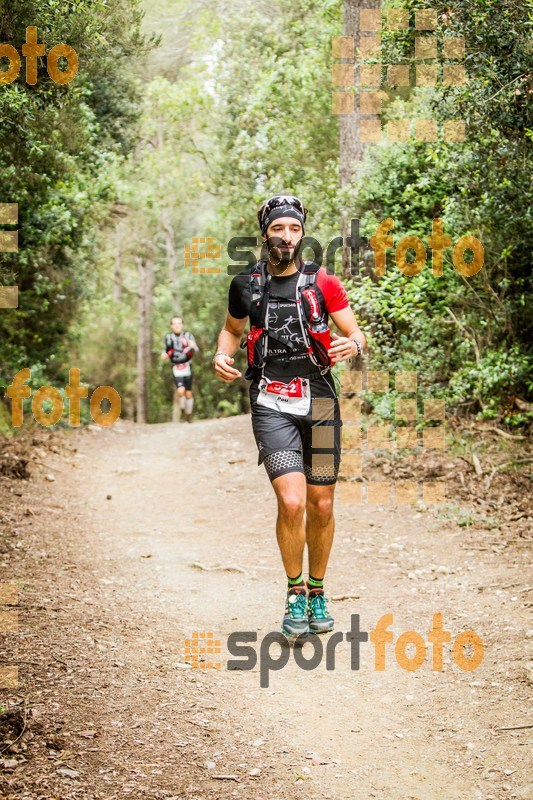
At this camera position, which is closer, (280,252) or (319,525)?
(280,252)

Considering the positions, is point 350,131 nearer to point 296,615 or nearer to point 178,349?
point 178,349

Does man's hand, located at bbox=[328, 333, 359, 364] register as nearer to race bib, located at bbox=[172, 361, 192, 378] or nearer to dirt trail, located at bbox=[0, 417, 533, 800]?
dirt trail, located at bbox=[0, 417, 533, 800]

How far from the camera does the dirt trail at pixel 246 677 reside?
3.19 meters

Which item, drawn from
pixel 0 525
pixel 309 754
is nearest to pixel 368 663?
pixel 309 754

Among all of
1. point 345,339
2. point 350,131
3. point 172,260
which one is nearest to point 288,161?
point 350,131

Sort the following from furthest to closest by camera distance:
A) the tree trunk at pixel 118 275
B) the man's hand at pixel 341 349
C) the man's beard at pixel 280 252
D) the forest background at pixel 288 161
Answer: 1. the tree trunk at pixel 118 275
2. the forest background at pixel 288 161
3. the man's beard at pixel 280 252
4. the man's hand at pixel 341 349

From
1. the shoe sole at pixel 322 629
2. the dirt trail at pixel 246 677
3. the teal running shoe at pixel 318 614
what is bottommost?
the dirt trail at pixel 246 677

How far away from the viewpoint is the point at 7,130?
589cm

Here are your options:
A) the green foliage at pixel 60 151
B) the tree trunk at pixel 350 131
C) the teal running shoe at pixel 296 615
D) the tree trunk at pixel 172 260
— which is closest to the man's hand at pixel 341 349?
the teal running shoe at pixel 296 615

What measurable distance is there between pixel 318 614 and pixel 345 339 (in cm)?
167

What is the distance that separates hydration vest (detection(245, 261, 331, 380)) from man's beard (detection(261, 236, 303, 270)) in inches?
3.6

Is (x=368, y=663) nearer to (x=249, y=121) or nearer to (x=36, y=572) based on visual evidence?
(x=36, y=572)

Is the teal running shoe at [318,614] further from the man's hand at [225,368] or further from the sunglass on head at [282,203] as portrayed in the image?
the sunglass on head at [282,203]

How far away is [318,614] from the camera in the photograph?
4688 mm
